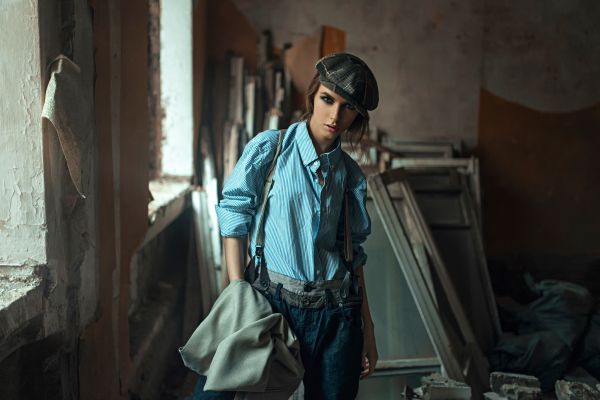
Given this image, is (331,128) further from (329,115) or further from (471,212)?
(471,212)

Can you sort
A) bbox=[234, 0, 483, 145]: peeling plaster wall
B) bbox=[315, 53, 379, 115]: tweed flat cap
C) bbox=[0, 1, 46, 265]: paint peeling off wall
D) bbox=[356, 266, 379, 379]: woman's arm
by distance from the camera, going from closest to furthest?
bbox=[0, 1, 46, 265]: paint peeling off wall, bbox=[315, 53, 379, 115]: tweed flat cap, bbox=[356, 266, 379, 379]: woman's arm, bbox=[234, 0, 483, 145]: peeling plaster wall

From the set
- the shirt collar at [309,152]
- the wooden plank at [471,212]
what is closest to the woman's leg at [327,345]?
the shirt collar at [309,152]

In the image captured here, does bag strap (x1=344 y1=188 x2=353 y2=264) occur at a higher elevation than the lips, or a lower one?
lower

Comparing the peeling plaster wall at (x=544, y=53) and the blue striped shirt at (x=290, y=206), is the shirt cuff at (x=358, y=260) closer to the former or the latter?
the blue striped shirt at (x=290, y=206)

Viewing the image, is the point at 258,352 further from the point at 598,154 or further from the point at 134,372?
the point at 598,154

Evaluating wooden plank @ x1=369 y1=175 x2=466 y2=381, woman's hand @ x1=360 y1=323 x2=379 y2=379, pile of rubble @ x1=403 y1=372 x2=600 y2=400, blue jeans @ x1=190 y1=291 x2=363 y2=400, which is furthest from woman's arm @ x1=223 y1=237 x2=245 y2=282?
wooden plank @ x1=369 y1=175 x2=466 y2=381

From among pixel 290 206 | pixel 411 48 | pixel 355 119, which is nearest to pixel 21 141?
pixel 290 206

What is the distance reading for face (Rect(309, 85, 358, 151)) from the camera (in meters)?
1.76

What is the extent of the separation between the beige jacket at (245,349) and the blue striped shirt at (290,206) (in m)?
0.15

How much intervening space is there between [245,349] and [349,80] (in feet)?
2.71

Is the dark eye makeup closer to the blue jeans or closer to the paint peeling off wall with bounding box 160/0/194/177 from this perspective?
the blue jeans

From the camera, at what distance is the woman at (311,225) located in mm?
1758

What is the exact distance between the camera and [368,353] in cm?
197

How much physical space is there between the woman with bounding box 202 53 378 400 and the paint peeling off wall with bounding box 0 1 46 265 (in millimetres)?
530
